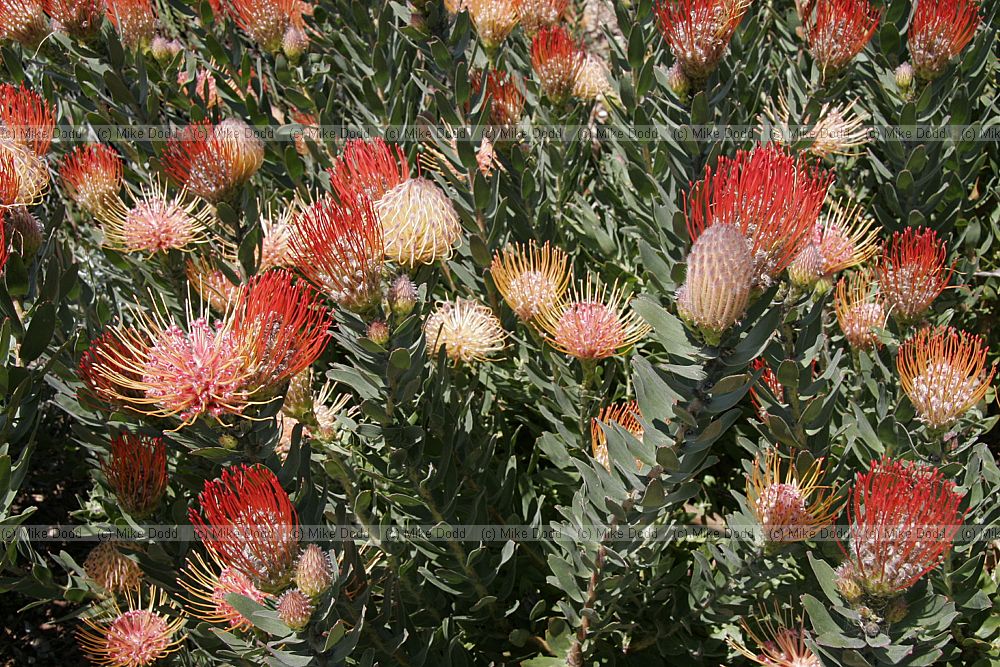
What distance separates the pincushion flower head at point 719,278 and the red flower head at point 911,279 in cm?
98

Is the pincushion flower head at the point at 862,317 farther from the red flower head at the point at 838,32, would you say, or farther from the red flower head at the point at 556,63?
the red flower head at the point at 556,63

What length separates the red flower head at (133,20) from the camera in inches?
102

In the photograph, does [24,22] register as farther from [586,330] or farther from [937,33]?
[937,33]

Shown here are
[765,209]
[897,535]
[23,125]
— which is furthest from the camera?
[23,125]

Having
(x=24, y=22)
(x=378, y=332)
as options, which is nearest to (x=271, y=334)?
(x=378, y=332)

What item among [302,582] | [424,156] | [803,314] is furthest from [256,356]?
[803,314]

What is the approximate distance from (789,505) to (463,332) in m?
0.97

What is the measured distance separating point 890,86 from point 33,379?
99.9 inches

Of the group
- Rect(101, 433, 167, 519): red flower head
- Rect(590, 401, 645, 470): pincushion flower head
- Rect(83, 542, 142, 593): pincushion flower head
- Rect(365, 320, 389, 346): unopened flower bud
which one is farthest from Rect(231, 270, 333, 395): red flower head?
Rect(83, 542, 142, 593): pincushion flower head

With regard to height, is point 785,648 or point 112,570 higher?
point 785,648

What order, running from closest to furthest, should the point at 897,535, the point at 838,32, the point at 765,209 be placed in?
the point at 765,209, the point at 897,535, the point at 838,32

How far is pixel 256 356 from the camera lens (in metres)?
1.50

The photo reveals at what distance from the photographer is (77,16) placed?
2.33 m

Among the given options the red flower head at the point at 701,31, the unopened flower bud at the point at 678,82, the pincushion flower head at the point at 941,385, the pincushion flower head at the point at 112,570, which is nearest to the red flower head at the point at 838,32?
the red flower head at the point at 701,31
